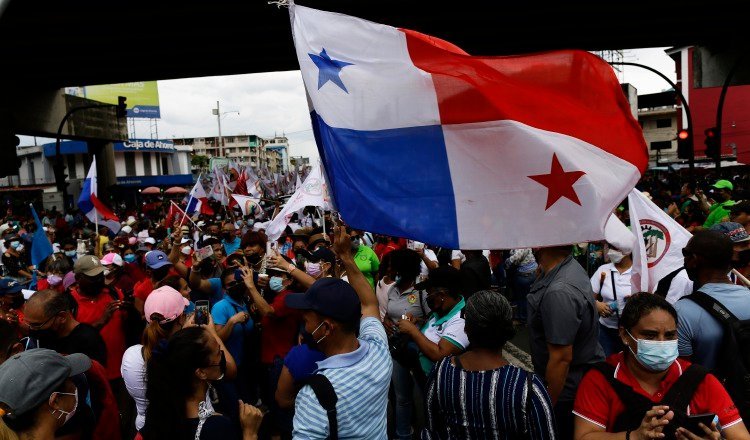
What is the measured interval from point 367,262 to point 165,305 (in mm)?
3802

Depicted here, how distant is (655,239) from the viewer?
4840 millimetres

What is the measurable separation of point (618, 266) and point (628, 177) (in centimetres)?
224

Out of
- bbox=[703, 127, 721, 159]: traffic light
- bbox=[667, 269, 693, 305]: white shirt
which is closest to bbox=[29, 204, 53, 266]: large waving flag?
bbox=[667, 269, 693, 305]: white shirt

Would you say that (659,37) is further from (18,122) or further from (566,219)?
(18,122)

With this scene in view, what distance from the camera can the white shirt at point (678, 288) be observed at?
458cm

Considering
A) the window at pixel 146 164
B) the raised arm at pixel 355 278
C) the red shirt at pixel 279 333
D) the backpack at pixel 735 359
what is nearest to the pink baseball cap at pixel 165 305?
the raised arm at pixel 355 278

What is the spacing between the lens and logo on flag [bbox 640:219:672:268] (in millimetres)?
4809

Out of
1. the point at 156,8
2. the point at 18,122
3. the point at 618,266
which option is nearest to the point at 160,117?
the point at 18,122

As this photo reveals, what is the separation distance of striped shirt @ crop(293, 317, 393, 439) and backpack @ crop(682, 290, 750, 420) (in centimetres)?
183

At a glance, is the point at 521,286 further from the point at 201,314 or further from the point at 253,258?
the point at 201,314

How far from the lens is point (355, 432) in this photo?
8.82 feet

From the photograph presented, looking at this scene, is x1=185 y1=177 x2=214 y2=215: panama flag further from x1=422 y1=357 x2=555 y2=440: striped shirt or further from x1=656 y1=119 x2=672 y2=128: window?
x1=656 y1=119 x2=672 y2=128: window

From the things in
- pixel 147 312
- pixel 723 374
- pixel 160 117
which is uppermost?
pixel 160 117

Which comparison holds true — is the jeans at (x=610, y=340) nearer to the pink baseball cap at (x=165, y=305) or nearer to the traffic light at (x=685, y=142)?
the pink baseball cap at (x=165, y=305)
